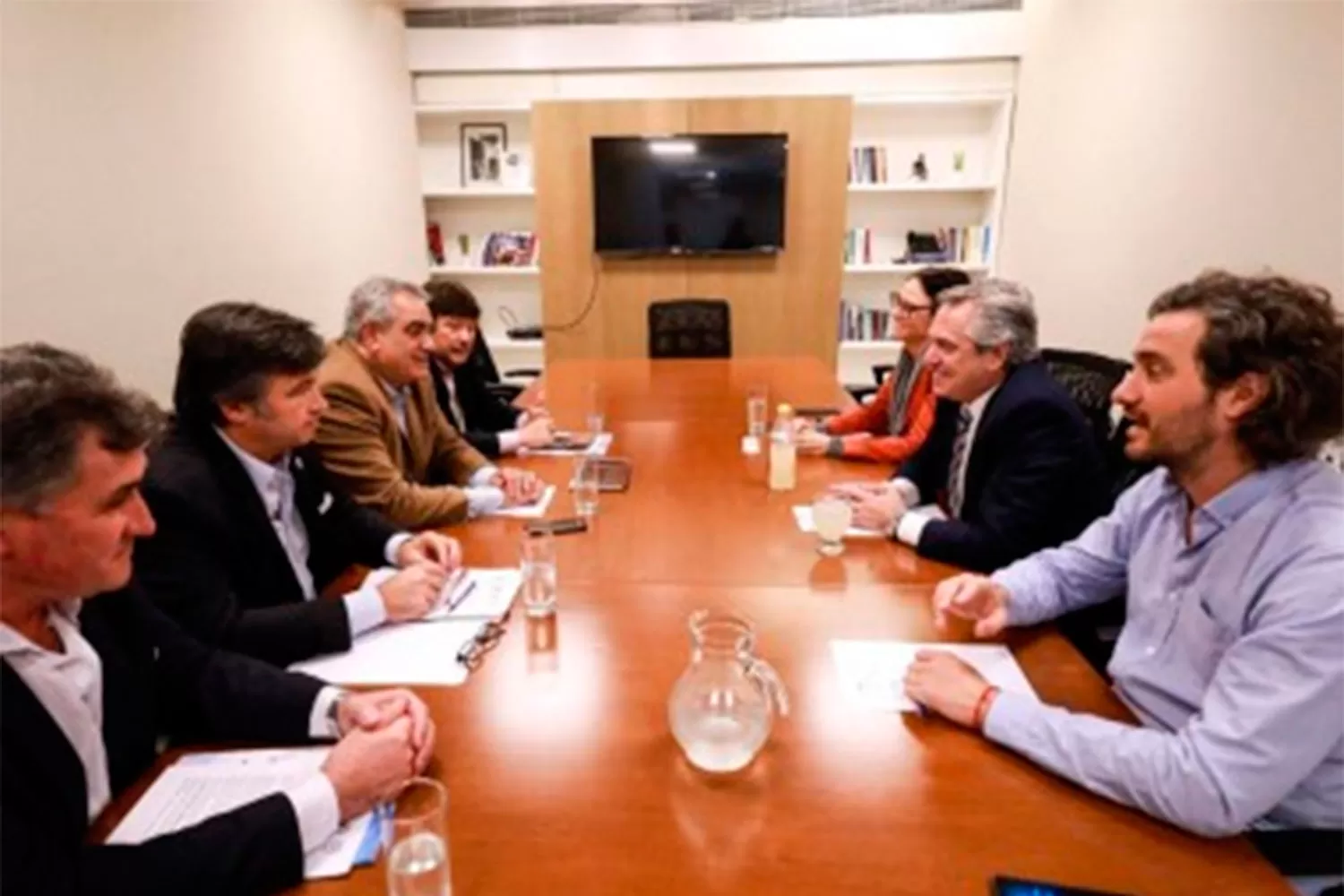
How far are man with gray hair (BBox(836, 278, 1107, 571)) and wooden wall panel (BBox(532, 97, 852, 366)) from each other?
3293 millimetres

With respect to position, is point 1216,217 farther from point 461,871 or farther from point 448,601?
point 461,871

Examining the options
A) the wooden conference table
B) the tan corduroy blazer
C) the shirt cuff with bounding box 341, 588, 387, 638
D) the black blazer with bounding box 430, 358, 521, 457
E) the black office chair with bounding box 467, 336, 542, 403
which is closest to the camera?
the wooden conference table

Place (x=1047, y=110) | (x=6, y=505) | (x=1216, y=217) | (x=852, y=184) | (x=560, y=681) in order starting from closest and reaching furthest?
(x=6, y=505)
(x=560, y=681)
(x=1216, y=217)
(x=1047, y=110)
(x=852, y=184)

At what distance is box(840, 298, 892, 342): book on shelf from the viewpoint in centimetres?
571

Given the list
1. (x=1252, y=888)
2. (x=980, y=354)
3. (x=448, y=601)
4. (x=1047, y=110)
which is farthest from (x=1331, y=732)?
(x=1047, y=110)

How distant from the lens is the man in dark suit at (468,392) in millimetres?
2867

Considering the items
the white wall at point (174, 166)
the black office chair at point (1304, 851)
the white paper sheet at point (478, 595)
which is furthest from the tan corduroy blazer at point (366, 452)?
the black office chair at point (1304, 851)

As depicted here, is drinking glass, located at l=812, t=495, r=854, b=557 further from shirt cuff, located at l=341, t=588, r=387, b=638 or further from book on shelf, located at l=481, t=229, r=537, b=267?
book on shelf, located at l=481, t=229, r=537, b=267

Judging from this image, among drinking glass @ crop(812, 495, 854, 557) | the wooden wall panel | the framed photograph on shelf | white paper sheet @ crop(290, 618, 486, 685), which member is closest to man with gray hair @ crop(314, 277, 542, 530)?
white paper sheet @ crop(290, 618, 486, 685)

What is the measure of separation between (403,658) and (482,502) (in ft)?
2.52

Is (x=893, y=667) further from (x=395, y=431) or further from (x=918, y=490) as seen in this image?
(x=395, y=431)

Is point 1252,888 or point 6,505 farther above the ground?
point 6,505

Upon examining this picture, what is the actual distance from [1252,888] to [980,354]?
52.8 inches

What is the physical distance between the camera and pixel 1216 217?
310cm
